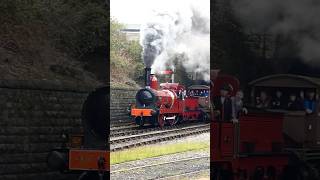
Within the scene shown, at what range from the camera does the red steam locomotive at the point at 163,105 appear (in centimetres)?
429

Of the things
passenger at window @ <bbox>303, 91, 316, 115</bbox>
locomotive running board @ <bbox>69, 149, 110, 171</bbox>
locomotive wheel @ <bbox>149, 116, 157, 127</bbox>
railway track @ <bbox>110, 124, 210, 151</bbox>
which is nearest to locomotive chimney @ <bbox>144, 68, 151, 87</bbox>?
locomotive wheel @ <bbox>149, 116, 157, 127</bbox>

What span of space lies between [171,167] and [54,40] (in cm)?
177

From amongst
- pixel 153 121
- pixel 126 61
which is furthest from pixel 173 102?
pixel 126 61

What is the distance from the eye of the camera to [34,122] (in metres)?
5.12

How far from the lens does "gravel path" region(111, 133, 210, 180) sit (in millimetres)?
4262

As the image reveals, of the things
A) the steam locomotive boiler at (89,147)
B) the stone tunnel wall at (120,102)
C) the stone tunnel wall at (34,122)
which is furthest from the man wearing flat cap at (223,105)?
the stone tunnel wall at (34,122)

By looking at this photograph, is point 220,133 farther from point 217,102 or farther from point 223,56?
point 223,56

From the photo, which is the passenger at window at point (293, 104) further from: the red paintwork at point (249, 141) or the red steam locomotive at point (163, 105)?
the red steam locomotive at point (163, 105)

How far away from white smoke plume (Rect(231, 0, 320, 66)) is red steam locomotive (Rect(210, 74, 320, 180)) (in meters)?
0.26

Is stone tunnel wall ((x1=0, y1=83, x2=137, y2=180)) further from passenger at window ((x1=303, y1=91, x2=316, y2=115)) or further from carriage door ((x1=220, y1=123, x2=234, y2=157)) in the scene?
passenger at window ((x1=303, y1=91, x2=316, y2=115))

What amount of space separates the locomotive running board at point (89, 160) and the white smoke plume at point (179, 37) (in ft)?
3.19

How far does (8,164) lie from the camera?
17.5 feet

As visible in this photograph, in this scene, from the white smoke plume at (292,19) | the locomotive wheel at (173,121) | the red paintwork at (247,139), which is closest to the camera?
the white smoke plume at (292,19)

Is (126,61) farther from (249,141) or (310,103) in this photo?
(310,103)
